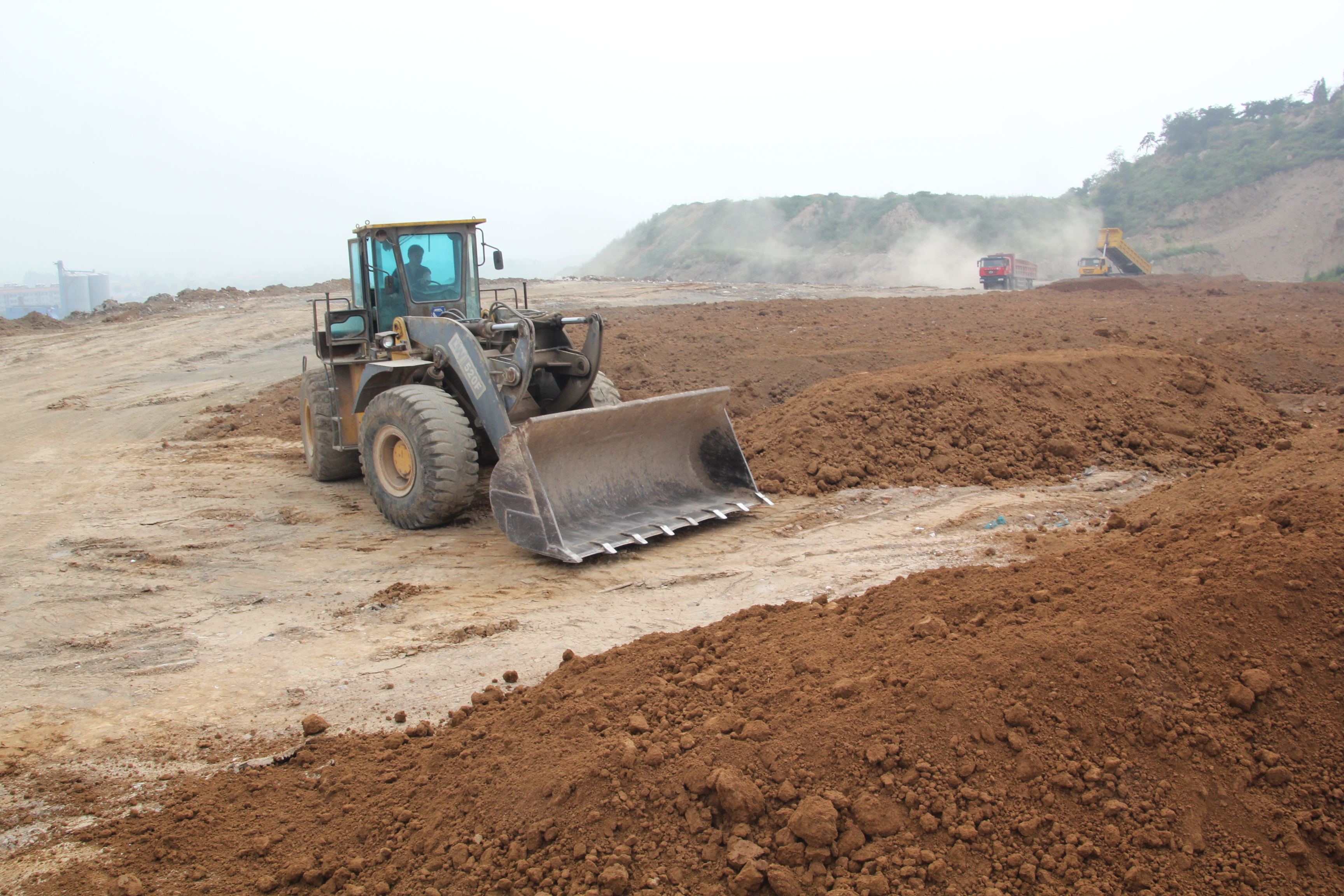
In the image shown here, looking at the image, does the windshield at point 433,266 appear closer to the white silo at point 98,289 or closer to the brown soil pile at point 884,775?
the brown soil pile at point 884,775

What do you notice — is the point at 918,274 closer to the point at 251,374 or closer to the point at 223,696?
the point at 251,374

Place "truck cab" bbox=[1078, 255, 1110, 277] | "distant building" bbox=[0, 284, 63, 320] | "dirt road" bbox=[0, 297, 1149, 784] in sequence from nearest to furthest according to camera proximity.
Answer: "dirt road" bbox=[0, 297, 1149, 784] → "distant building" bbox=[0, 284, 63, 320] → "truck cab" bbox=[1078, 255, 1110, 277]

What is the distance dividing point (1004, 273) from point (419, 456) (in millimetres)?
34496

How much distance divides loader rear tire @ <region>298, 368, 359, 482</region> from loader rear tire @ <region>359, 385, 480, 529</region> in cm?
141

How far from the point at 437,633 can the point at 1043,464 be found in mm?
5520

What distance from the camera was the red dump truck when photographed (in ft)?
121

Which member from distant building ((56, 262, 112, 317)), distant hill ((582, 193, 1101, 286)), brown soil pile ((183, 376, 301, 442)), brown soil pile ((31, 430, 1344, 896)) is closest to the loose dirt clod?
brown soil pile ((31, 430, 1344, 896))

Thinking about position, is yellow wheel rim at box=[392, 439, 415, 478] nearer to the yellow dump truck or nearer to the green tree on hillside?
the yellow dump truck

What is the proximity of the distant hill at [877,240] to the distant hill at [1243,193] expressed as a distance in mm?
3643

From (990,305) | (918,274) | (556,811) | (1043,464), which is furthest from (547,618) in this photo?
(918,274)

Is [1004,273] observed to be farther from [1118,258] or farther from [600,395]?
[600,395]

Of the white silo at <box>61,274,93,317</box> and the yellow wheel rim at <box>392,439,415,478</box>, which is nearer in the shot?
the yellow wheel rim at <box>392,439,415,478</box>

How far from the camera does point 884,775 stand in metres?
2.90

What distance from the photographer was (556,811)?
3.02m
